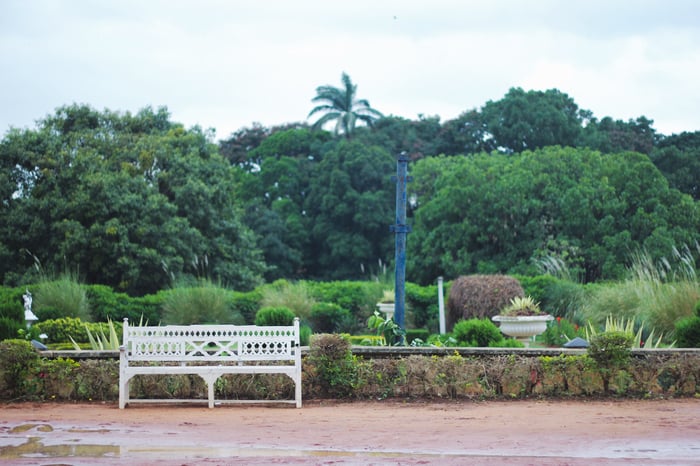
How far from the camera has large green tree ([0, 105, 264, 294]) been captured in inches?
889

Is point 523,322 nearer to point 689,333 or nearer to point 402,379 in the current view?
point 689,333

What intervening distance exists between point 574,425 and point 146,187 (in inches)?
715

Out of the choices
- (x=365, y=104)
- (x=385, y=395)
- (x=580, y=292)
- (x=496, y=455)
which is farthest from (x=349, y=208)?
(x=496, y=455)

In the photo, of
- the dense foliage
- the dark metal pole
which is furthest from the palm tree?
the dark metal pole

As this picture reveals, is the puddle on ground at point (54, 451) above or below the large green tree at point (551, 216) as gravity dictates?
below

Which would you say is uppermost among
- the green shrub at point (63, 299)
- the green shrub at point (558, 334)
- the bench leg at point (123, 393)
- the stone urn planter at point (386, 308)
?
the green shrub at point (63, 299)

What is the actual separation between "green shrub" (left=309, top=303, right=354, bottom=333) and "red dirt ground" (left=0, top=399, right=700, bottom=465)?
28.1ft

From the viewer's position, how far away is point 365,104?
44.5 m

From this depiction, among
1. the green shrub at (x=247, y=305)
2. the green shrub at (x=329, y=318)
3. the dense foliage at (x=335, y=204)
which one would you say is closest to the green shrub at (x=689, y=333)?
the green shrub at (x=329, y=318)

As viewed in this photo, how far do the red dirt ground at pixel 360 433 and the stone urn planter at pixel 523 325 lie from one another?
3914 mm

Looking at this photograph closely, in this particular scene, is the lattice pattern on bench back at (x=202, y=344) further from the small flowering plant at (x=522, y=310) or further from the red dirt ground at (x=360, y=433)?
the small flowering plant at (x=522, y=310)

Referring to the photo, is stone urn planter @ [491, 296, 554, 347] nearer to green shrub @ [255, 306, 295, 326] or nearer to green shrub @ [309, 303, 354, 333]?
green shrub @ [255, 306, 295, 326]

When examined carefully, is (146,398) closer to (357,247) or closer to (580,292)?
(580,292)

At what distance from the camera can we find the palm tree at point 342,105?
4412 cm
